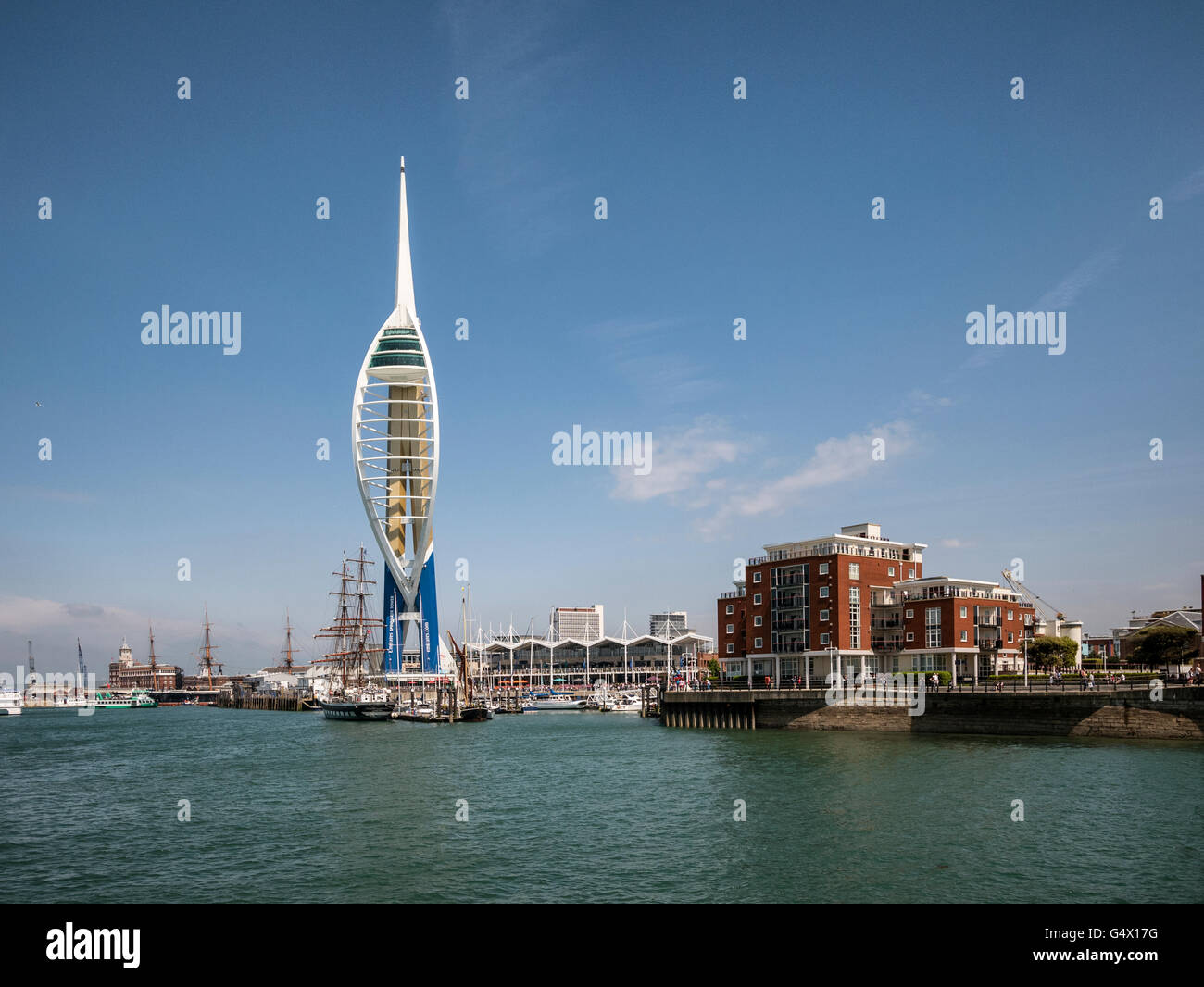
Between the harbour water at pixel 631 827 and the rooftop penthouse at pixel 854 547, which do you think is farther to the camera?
the rooftop penthouse at pixel 854 547

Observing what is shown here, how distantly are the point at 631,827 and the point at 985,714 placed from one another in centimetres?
4061

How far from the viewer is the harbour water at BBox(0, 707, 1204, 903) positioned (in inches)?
933

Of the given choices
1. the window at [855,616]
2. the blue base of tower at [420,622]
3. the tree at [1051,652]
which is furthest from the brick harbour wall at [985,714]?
the blue base of tower at [420,622]

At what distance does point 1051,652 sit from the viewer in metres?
82.3

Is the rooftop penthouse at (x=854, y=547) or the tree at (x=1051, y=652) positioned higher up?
the rooftop penthouse at (x=854, y=547)

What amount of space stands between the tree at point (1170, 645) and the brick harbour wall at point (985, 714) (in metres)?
28.2

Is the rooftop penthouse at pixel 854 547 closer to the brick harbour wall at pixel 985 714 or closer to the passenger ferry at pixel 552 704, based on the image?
the brick harbour wall at pixel 985 714

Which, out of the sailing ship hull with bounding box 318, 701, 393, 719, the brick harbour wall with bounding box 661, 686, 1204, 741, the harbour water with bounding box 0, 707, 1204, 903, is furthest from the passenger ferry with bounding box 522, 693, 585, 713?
the harbour water with bounding box 0, 707, 1204, 903

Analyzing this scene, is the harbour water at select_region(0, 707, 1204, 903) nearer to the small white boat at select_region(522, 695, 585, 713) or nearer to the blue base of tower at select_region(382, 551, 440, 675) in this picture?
the blue base of tower at select_region(382, 551, 440, 675)

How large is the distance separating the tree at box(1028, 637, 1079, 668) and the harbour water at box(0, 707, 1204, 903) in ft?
88.4

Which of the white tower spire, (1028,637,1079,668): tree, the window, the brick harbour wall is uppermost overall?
the white tower spire

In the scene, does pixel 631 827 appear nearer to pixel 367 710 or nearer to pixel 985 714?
pixel 985 714

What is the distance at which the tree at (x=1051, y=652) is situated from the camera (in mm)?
82312
